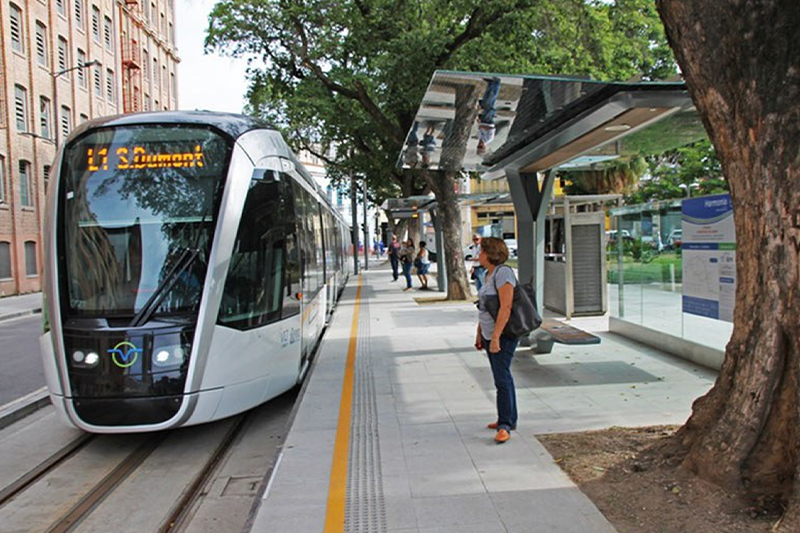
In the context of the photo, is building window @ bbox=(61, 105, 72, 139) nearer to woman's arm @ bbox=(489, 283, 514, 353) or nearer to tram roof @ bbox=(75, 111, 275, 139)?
tram roof @ bbox=(75, 111, 275, 139)

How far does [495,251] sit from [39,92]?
99.8 ft

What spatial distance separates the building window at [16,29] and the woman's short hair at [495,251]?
29191mm

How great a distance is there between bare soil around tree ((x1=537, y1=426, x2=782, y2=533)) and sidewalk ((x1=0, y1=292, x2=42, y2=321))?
19707 mm

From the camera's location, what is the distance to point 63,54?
32750 millimetres

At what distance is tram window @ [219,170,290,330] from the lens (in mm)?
6293

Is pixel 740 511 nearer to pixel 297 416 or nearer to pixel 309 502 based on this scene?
pixel 309 502

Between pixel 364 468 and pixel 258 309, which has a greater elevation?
pixel 258 309

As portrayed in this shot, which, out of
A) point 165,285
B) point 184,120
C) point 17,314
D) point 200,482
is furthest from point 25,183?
point 200,482

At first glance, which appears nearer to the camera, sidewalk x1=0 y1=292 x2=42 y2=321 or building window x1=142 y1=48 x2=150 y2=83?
sidewalk x1=0 y1=292 x2=42 y2=321

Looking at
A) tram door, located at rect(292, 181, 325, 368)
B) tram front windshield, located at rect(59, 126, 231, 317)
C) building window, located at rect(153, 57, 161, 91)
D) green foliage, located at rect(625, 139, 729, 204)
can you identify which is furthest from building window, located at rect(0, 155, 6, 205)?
green foliage, located at rect(625, 139, 729, 204)

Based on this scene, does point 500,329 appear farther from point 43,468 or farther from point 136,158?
point 43,468

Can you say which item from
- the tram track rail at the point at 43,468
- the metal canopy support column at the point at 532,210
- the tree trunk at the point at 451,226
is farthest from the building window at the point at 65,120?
the tram track rail at the point at 43,468

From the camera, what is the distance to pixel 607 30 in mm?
16672

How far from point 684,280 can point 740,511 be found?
16.5ft
